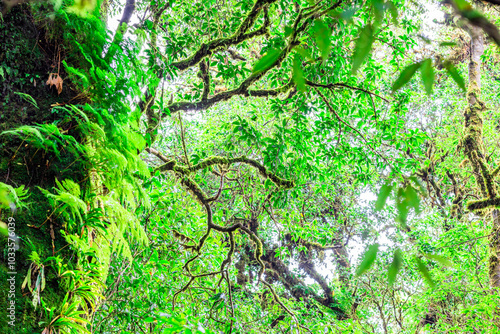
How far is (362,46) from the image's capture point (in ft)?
2.07

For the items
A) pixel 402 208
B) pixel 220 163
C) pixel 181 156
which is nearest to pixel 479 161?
pixel 220 163

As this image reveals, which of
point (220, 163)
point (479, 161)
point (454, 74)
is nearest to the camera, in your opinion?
point (454, 74)

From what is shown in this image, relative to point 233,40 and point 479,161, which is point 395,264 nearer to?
point 233,40

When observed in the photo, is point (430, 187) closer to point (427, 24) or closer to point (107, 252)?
point (427, 24)

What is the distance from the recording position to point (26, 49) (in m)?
1.80

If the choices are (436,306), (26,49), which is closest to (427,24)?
(436,306)

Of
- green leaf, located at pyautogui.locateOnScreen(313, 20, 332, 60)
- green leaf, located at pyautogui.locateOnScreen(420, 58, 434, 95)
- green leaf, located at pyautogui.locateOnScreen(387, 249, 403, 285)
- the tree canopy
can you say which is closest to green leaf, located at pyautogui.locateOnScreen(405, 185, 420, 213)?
the tree canopy

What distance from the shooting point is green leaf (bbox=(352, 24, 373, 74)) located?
2.00 ft

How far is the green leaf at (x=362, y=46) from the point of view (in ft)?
2.00

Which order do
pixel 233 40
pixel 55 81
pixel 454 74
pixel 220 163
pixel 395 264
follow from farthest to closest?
pixel 233 40
pixel 220 163
pixel 55 81
pixel 395 264
pixel 454 74

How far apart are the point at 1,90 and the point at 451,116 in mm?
9329

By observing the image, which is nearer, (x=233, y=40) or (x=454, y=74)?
(x=454, y=74)

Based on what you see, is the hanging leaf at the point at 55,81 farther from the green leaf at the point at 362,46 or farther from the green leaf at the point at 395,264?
the green leaf at the point at 395,264

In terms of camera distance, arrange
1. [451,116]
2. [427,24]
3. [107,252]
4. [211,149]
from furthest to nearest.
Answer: [427,24] → [451,116] → [211,149] → [107,252]
